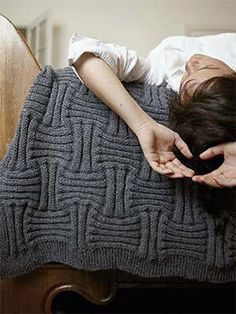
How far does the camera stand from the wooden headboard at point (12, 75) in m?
0.95

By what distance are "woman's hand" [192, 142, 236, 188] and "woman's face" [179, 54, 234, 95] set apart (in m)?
0.15

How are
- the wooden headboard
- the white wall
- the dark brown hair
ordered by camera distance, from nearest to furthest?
the dark brown hair, the wooden headboard, the white wall

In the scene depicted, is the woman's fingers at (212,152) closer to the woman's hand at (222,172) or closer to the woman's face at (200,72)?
the woman's hand at (222,172)

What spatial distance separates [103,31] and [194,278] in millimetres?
1938

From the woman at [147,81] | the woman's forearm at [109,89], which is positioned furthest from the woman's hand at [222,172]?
the woman's forearm at [109,89]

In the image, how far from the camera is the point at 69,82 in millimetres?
944

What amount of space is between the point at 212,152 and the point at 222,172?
Result: 5cm

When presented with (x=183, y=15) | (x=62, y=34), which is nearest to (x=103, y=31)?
(x=62, y=34)

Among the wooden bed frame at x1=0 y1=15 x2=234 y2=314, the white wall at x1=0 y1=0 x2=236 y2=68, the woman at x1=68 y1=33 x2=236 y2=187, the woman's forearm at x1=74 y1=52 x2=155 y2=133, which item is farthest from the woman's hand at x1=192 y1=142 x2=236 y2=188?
the white wall at x1=0 y1=0 x2=236 y2=68

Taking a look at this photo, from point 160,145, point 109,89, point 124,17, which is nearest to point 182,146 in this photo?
point 160,145

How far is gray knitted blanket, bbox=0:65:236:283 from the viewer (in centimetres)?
82

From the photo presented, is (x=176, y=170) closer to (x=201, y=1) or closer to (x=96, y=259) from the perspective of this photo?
(x=96, y=259)

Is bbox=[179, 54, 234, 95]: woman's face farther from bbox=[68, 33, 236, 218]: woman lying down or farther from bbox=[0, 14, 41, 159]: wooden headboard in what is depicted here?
bbox=[0, 14, 41, 159]: wooden headboard

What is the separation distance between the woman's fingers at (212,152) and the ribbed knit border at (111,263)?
208mm
